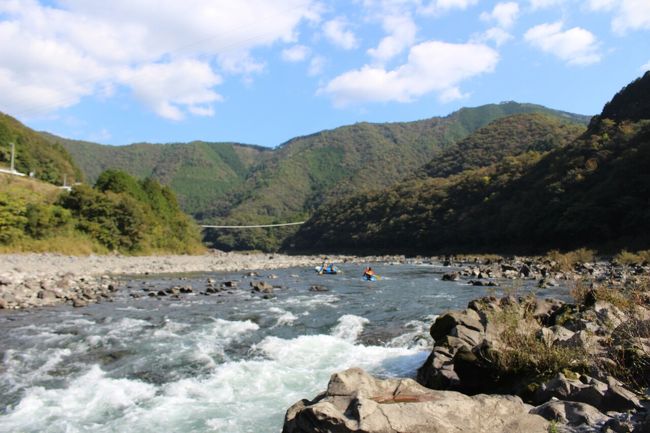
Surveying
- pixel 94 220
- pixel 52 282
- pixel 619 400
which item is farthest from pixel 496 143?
pixel 619 400

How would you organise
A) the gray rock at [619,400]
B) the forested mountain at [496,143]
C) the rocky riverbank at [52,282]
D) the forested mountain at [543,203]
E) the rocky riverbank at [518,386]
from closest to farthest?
the rocky riverbank at [518,386]
the gray rock at [619,400]
the rocky riverbank at [52,282]
the forested mountain at [543,203]
the forested mountain at [496,143]

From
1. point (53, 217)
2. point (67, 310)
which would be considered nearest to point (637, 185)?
point (67, 310)

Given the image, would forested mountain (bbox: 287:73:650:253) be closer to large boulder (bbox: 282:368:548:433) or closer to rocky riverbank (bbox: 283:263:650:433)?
rocky riverbank (bbox: 283:263:650:433)

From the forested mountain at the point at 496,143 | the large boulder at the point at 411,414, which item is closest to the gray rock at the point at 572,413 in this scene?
Answer: the large boulder at the point at 411,414

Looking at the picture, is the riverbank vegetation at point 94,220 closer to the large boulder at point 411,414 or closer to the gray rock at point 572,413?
the large boulder at point 411,414

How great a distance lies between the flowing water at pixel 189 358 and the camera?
8320 millimetres

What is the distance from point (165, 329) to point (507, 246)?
58069mm

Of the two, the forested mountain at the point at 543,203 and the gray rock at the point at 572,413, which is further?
the forested mountain at the point at 543,203

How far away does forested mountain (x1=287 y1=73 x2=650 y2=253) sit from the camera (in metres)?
49.3

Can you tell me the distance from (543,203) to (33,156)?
3735 inches

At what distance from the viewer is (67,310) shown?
1859 cm

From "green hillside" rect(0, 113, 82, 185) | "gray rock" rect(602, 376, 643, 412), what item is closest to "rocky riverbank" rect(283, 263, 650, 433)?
"gray rock" rect(602, 376, 643, 412)

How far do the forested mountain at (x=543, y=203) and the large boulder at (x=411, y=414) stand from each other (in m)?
43.9

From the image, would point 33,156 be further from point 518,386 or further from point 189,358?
point 518,386
